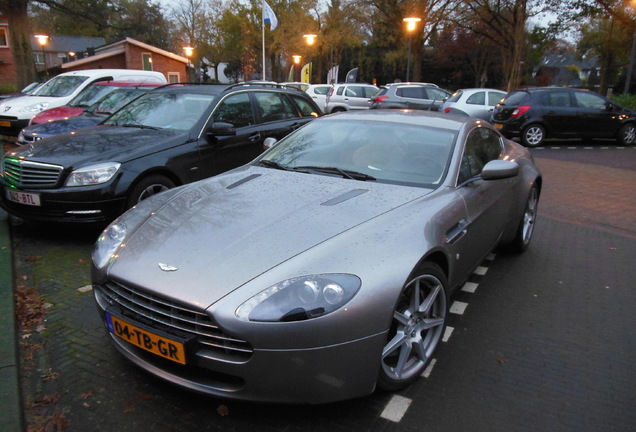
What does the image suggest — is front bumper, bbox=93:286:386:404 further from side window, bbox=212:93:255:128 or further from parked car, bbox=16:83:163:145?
parked car, bbox=16:83:163:145

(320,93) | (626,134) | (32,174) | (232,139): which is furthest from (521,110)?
(32,174)

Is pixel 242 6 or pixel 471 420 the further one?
pixel 242 6

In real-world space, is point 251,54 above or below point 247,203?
above

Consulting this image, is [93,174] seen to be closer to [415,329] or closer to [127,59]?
[415,329]

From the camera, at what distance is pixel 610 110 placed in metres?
13.2

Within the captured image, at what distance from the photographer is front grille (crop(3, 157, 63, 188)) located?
4.46 meters

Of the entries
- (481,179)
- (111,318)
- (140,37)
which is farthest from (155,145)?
(140,37)

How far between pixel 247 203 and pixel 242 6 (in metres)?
41.4

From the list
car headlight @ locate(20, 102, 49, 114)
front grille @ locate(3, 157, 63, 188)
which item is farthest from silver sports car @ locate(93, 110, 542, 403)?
car headlight @ locate(20, 102, 49, 114)

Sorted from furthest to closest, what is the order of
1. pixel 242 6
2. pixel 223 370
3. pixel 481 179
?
pixel 242 6
pixel 481 179
pixel 223 370

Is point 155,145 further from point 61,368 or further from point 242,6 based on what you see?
point 242,6

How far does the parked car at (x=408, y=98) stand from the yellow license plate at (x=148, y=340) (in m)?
14.5

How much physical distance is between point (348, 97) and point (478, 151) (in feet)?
55.7

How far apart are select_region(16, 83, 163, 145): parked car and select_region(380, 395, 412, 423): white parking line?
20.4 ft
